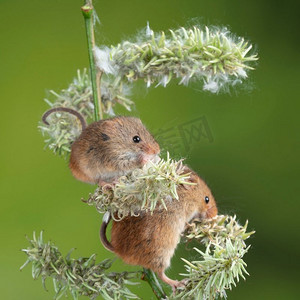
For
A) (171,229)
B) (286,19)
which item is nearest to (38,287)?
(171,229)

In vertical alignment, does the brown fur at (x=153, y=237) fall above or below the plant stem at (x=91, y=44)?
below

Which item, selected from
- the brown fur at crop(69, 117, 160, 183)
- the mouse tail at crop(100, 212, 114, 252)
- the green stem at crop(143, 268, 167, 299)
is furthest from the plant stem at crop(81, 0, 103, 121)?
the green stem at crop(143, 268, 167, 299)

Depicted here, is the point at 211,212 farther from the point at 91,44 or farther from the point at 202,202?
the point at 91,44

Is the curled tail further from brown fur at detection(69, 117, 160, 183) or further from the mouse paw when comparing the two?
the mouse paw

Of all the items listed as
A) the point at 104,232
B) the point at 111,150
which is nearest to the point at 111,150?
the point at 111,150

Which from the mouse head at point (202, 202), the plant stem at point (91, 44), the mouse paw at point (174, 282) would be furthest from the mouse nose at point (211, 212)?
the plant stem at point (91, 44)

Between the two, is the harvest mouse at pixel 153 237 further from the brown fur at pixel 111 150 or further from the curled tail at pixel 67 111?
the curled tail at pixel 67 111

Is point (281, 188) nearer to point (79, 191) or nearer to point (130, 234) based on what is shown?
point (79, 191)
